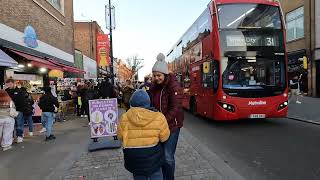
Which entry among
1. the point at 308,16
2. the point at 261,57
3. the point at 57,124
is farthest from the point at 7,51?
the point at 308,16

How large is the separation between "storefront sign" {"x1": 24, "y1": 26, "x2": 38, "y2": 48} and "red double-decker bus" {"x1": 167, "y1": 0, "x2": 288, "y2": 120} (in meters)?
9.14

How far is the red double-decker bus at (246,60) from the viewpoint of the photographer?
39.2ft

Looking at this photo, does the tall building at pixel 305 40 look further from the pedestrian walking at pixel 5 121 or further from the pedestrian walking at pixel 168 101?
the pedestrian walking at pixel 168 101

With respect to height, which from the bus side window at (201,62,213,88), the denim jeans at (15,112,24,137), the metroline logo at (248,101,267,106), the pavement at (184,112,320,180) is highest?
the bus side window at (201,62,213,88)

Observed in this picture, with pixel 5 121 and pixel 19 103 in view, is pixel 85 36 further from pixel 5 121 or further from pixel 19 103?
pixel 5 121

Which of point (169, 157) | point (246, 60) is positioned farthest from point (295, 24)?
point (169, 157)

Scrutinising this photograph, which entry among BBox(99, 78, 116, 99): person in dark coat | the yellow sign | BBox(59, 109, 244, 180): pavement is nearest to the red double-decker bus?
the yellow sign

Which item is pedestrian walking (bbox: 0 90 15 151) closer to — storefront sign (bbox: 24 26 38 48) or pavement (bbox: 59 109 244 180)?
pavement (bbox: 59 109 244 180)

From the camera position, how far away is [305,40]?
26891 millimetres

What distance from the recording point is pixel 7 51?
47.6 feet

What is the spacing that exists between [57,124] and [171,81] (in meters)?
10.8

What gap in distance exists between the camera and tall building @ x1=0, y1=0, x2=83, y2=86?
606 inches

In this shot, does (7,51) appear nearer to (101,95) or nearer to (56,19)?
(101,95)

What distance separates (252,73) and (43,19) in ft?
43.1
